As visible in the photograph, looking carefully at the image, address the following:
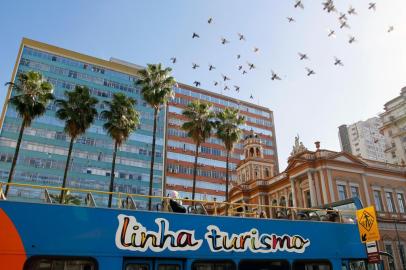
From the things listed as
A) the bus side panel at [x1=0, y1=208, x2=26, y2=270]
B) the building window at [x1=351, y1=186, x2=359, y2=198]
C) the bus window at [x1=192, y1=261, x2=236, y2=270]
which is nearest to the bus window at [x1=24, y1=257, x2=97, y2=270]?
the bus side panel at [x1=0, y1=208, x2=26, y2=270]

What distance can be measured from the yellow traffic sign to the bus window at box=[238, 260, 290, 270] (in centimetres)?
337

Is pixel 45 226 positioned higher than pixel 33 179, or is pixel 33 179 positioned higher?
pixel 33 179

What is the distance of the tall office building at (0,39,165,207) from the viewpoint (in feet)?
173

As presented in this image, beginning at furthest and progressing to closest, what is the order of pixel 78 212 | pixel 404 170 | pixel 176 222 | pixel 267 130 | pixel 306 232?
pixel 267 130 → pixel 404 170 → pixel 306 232 → pixel 176 222 → pixel 78 212

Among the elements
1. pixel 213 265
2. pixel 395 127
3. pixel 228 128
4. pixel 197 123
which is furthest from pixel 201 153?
pixel 213 265

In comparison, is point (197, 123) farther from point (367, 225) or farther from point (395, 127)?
point (395, 127)

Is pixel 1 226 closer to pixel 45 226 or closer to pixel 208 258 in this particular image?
pixel 45 226

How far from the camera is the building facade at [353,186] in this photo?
36.3m

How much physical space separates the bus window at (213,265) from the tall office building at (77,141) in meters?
48.2

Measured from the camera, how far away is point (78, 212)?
7762 millimetres

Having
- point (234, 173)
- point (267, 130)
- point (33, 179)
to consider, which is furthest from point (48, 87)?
point (267, 130)

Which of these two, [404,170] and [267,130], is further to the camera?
[267,130]

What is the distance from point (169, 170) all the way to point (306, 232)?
5507 cm

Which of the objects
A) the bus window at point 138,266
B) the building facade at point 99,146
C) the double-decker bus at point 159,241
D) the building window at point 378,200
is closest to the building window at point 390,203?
the building window at point 378,200
